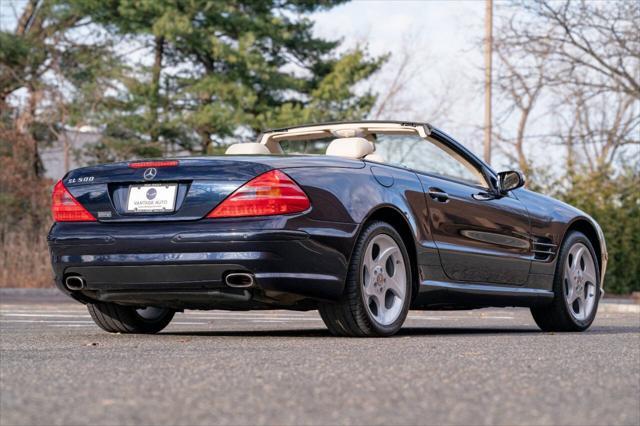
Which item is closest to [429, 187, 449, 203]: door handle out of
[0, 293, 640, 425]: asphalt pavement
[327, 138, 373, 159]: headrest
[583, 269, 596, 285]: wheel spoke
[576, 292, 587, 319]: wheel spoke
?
[327, 138, 373, 159]: headrest

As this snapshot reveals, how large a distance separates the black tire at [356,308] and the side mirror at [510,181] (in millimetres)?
1751

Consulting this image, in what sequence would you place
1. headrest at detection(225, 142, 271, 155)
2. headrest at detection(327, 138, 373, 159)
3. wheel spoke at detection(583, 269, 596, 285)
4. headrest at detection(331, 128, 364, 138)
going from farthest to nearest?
wheel spoke at detection(583, 269, 596, 285) → headrest at detection(331, 128, 364, 138) → headrest at detection(225, 142, 271, 155) → headrest at detection(327, 138, 373, 159)

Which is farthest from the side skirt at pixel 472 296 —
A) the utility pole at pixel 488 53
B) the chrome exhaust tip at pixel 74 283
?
the utility pole at pixel 488 53

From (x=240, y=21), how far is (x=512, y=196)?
22.3 m

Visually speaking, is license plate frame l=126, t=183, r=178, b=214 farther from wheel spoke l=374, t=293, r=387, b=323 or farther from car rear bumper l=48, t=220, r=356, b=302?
wheel spoke l=374, t=293, r=387, b=323

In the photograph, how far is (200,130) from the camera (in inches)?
1257

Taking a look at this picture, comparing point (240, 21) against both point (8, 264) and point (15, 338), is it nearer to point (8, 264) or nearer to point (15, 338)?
point (8, 264)

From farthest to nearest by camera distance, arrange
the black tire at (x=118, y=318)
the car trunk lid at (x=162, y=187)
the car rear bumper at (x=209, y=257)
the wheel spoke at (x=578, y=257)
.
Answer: the wheel spoke at (x=578, y=257), the black tire at (x=118, y=318), the car trunk lid at (x=162, y=187), the car rear bumper at (x=209, y=257)

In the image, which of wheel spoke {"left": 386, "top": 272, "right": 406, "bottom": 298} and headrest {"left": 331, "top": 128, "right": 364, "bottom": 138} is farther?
headrest {"left": 331, "top": 128, "right": 364, "bottom": 138}

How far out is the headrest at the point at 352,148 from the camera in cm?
785

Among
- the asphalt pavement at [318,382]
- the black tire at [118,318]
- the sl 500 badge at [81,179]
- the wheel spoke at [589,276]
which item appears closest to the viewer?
the asphalt pavement at [318,382]

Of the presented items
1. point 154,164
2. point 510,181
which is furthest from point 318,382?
point 510,181

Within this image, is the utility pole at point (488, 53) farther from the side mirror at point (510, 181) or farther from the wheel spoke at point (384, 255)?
the wheel spoke at point (384, 255)

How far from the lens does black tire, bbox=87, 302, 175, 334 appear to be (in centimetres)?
814
